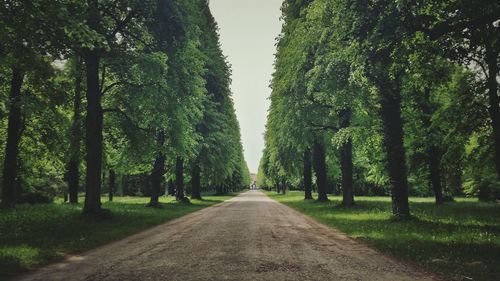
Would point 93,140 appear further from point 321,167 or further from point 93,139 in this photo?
point 321,167

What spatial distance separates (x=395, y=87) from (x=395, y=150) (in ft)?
11.7

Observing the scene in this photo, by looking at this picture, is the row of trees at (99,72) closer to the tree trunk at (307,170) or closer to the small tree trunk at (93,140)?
the small tree trunk at (93,140)

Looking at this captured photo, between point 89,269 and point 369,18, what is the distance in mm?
9210

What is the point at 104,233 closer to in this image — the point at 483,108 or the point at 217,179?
the point at 483,108

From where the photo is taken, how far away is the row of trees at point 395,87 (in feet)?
32.8

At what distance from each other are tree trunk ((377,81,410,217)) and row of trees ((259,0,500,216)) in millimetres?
44

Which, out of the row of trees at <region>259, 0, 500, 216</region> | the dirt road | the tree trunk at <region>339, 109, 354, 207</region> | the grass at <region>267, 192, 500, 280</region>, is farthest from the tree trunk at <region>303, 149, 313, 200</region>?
the dirt road

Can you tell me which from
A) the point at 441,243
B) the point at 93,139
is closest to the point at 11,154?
the point at 93,139

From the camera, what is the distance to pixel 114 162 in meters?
34.3

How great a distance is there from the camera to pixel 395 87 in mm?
14312

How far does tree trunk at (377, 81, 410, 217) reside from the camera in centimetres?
1623

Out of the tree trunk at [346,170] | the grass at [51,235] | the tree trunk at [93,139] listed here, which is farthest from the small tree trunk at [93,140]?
the tree trunk at [346,170]

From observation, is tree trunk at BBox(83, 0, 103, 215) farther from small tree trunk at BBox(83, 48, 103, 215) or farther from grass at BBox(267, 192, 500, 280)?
grass at BBox(267, 192, 500, 280)

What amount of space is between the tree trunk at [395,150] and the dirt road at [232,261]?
Answer: 606cm
